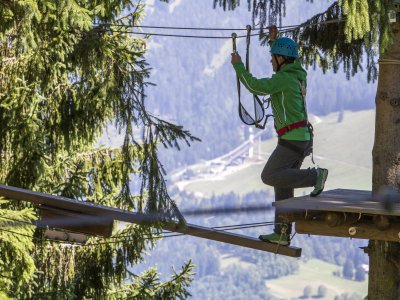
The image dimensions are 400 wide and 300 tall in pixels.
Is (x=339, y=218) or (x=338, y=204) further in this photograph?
(x=339, y=218)

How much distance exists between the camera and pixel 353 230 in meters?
7.24

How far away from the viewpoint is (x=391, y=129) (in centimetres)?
814

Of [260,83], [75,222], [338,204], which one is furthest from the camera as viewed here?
[75,222]

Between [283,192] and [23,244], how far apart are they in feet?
9.30

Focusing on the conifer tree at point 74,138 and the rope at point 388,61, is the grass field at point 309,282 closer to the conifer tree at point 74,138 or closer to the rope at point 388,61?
the conifer tree at point 74,138

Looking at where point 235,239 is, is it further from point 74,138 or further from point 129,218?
point 74,138

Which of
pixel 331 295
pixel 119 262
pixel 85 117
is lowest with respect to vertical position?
pixel 331 295

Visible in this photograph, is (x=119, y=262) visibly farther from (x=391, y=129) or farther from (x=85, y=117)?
(x=391, y=129)

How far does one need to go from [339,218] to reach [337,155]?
551 feet

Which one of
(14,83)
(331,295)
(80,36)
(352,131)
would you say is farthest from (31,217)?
(352,131)

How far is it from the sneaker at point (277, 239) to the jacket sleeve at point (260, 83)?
97 centimetres

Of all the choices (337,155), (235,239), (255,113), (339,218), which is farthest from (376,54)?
(337,155)

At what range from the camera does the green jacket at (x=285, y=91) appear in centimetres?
717

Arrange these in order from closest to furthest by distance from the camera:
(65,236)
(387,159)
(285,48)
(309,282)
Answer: (285,48) < (387,159) < (65,236) < (309,282)
